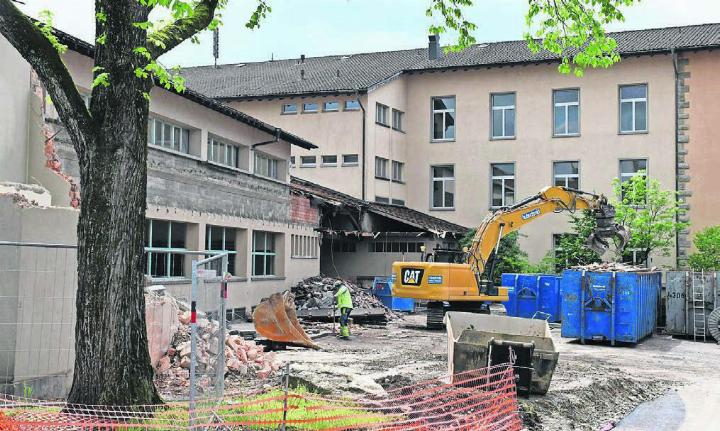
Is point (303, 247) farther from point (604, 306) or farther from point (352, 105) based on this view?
point (604, 306)

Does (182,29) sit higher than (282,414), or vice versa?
(182,29)

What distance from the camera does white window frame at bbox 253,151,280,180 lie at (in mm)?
26017

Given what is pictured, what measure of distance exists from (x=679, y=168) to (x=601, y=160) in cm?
332

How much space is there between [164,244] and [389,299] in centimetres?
1080

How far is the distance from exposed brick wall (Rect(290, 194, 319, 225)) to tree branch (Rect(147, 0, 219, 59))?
63.2ft

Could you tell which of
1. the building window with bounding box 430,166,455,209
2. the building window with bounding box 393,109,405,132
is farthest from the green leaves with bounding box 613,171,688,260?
the building window with bounding box 393,109,405,132

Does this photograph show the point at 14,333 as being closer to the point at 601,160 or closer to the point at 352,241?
the point at 352,241

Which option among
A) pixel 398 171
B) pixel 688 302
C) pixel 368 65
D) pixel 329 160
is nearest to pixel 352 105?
pixel 329 160

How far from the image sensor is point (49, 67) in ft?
25.5

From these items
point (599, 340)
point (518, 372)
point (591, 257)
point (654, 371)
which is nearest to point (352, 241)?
point (591, 257)

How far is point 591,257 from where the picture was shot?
3309 cm

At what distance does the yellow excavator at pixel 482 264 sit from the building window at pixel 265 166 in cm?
633

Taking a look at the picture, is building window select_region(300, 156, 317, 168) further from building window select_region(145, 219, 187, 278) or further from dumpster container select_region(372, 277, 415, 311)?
building window select_region(145, 219, 187, 278)

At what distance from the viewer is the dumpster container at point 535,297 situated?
85.0ft
